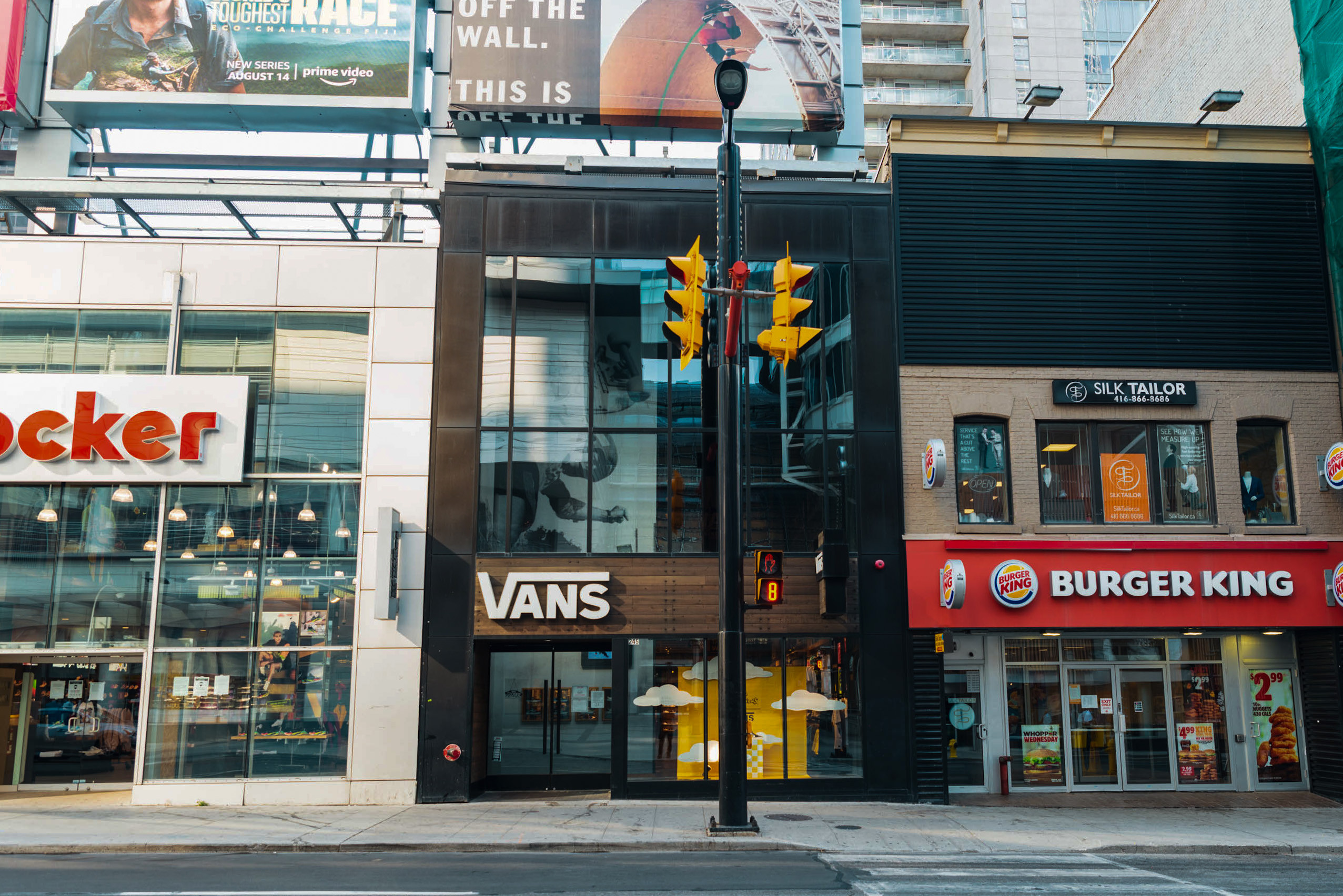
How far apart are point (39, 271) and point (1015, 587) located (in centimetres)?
1758

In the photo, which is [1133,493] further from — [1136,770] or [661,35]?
[661,35]

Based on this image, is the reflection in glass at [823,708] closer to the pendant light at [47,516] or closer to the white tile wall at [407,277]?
the white tile wall at [407,277]

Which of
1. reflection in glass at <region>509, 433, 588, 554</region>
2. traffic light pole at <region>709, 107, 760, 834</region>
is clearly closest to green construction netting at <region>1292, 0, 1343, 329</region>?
traffic light pole at <region>709, 107, 760, 834</region>

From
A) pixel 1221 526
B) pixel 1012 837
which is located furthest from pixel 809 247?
pixel 1012 837

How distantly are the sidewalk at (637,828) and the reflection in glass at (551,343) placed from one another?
657cm

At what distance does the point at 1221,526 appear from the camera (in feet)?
57.1

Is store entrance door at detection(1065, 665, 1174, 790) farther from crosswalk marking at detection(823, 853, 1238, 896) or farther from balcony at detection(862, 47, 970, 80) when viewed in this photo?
balcony at detection(862, 47, 970, 80)

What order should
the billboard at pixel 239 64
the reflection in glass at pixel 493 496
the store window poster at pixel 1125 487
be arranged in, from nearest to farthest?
the reflection in glass at pixel 493 496 → the store window poster at pixel 1125 487 → the billboard at pixel 239 64

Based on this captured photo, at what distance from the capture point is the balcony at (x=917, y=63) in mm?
57469

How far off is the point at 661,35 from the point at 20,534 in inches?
580

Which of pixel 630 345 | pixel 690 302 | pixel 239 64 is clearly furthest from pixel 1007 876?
pixel 239 64

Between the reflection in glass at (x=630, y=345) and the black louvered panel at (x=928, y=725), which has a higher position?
the reflection in glass at (x=630, y=345)

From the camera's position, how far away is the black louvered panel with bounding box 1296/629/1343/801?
666 inches

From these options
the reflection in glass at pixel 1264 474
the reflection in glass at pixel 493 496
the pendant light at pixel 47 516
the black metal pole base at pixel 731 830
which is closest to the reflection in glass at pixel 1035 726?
the reflection in glass at pixel 1264 474
